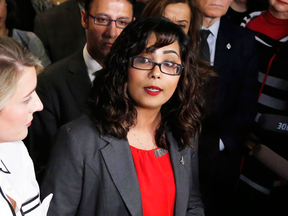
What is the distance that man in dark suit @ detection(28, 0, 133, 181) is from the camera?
1983mm

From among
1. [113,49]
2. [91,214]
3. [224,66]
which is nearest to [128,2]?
[113,49]

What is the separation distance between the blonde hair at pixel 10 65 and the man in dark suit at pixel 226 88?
1.52m

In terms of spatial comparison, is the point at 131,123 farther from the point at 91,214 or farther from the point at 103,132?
A: the point at 91,214

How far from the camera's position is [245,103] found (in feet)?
7.97

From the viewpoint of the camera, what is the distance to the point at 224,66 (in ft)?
7.73

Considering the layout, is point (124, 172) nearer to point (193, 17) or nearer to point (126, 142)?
point (126, 142)

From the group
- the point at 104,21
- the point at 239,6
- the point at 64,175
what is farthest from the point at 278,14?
the point at 64,175

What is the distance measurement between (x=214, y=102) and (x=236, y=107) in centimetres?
24

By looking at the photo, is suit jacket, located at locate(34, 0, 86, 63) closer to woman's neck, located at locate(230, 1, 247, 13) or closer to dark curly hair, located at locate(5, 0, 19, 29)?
dark curly hair, located at locate(5, 0, 19, 29)

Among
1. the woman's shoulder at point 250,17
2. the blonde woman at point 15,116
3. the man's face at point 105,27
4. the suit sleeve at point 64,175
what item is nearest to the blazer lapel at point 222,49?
the woman's shoulder at point 250,17

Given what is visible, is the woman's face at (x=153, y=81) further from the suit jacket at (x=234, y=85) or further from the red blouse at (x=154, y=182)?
the suit jacket at (x=234, y=85)

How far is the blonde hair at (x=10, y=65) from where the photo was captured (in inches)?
39.0

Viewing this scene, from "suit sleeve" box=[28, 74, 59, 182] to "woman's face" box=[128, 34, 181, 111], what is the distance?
69 cm

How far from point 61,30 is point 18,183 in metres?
1.86
